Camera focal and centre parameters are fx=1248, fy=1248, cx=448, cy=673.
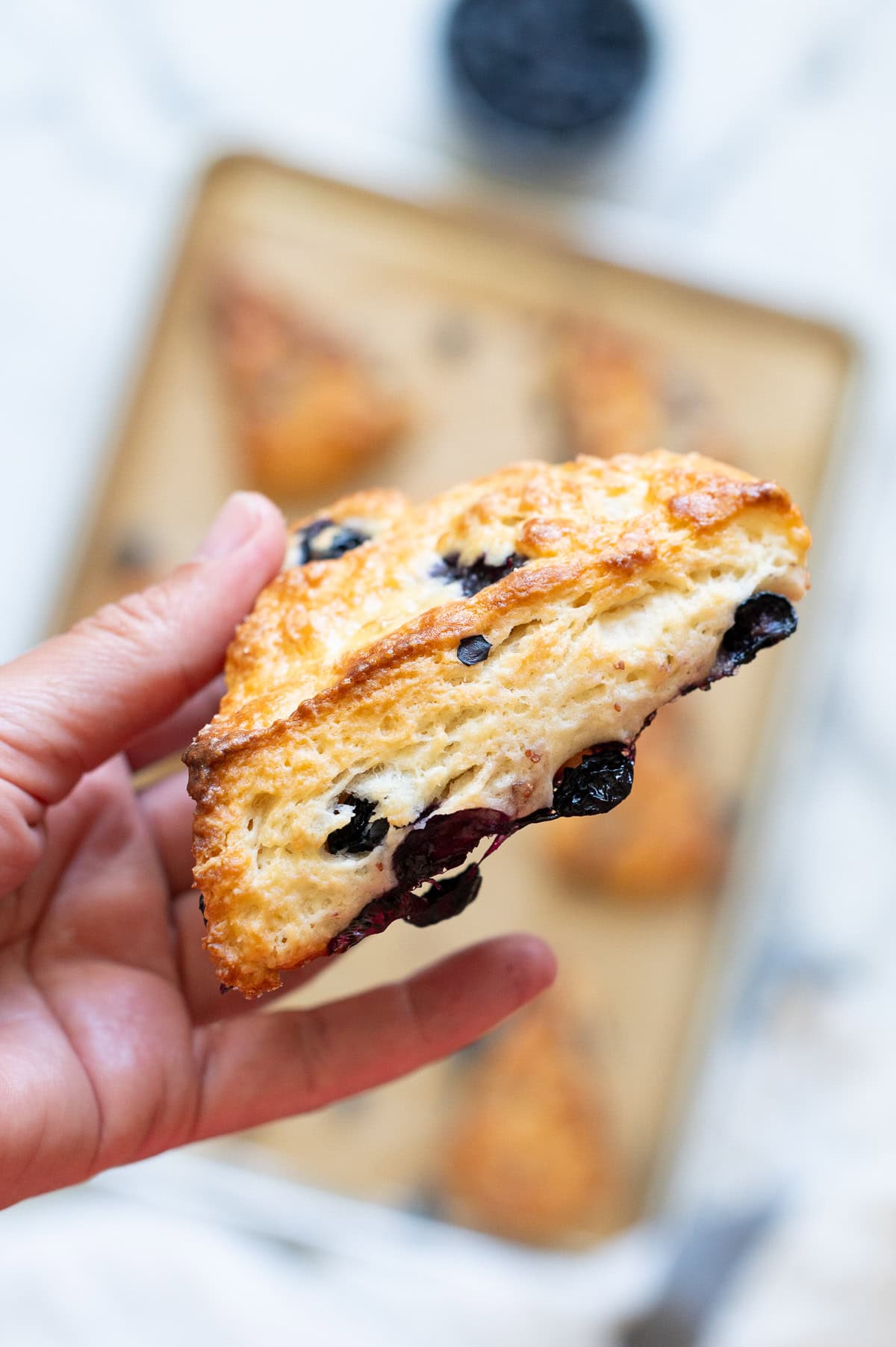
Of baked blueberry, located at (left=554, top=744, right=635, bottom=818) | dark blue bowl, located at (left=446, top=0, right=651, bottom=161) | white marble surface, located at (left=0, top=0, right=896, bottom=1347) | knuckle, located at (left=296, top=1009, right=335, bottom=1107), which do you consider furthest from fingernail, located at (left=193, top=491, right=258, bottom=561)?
dark blue bowl, located at (left=446, top=0, right=651, bottom=161)

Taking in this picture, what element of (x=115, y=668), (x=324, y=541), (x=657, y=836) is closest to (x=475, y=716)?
(x=324, y=541)

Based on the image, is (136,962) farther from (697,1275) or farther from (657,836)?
(697,1275)

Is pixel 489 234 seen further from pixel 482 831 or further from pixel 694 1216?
pixel 694 1216

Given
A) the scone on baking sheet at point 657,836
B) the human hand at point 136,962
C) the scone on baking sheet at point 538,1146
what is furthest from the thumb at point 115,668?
the scone on baking sheet at point 538,1146

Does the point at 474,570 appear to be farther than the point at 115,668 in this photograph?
No

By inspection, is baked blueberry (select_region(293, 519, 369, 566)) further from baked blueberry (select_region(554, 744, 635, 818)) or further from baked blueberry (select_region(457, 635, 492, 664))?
baked blueberry (select_region(554, 744, 635, 818))

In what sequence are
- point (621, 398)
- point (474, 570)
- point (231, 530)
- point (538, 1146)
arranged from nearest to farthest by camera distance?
point (474, 570) < point (231, 530) < point (538, 1146) < point (621, 398)
